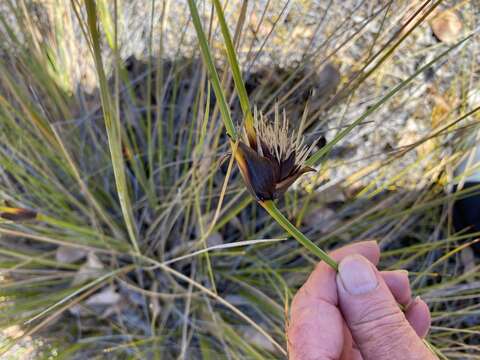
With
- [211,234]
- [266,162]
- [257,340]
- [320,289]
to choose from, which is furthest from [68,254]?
[266,162]

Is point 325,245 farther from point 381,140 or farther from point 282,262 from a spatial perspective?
point 381,140

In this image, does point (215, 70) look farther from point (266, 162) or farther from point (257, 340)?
point (257, 340)

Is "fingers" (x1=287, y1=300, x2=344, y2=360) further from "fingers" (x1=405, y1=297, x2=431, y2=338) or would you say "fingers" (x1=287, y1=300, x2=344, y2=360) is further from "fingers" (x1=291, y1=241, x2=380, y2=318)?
"fingers" (x1=405, y1=297, x2=431, y2=338)

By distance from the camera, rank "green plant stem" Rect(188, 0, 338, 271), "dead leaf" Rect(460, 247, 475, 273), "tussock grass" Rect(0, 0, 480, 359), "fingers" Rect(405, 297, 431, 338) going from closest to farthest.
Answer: "green plant stem" Rect(188, 0, 338, 271) < "fingers" Rect(405, 297, 431, 338) < "tussock grass" Rect(0, 0, 480, 359) < "dead leaf" Rect(460, 247, 475, 273)

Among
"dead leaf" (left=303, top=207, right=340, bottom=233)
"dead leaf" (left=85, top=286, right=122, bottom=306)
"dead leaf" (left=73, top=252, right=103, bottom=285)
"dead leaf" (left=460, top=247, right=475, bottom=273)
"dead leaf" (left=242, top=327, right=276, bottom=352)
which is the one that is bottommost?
"dead leaf" (left=460, top=247, right=475, bottom=273)

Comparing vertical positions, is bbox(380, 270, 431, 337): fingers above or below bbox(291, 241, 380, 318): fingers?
below

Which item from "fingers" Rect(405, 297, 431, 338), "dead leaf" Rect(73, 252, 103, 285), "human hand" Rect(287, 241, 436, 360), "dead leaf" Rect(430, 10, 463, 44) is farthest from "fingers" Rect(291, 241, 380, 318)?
"dead leaf" Rect(430, 10, 463, 44)

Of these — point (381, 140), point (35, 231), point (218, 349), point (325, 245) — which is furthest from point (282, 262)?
point (35, 231)

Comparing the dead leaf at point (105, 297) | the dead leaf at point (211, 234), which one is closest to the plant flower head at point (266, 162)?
the dead leaf at point (211, 234)
